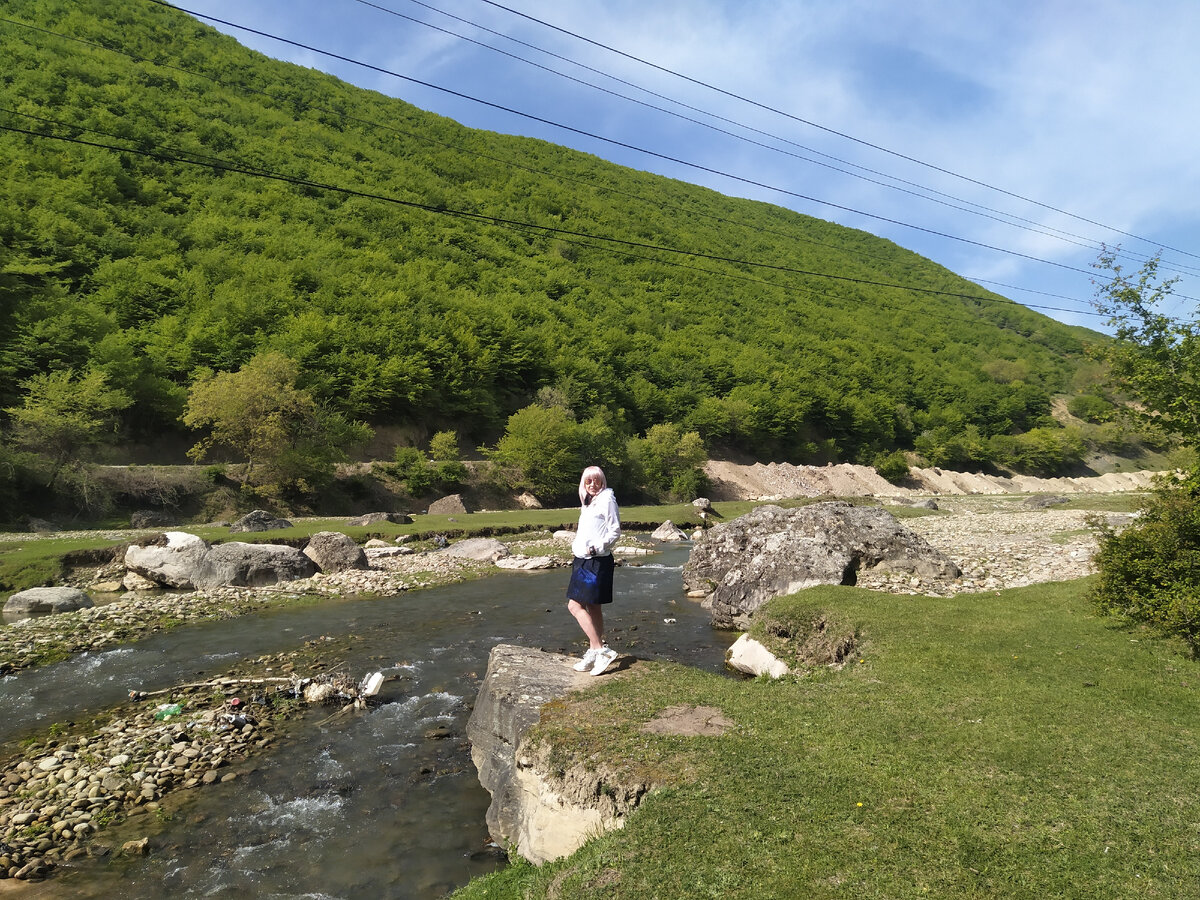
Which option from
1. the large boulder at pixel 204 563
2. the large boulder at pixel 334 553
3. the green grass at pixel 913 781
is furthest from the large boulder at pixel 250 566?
the green grass at pixel 913 781

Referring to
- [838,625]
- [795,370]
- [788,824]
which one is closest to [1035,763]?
[788,824]

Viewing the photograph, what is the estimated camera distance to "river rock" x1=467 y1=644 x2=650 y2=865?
19.1 ft

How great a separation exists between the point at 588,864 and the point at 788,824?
160 centimetres

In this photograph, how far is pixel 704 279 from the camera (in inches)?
6029

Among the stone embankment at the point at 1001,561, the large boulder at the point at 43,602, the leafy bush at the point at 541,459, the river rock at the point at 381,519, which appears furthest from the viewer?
the leafy bush at the point at 541,459

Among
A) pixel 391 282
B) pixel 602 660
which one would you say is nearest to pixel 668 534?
pixel 602 660

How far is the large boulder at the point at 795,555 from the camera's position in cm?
1611

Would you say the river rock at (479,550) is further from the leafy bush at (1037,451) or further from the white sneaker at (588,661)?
the leafy bush at (1037,451)

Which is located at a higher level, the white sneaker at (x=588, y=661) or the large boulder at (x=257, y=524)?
the white sneaker at (x=588, y=661)

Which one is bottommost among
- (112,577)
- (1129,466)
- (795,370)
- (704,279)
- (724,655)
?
(112,577)

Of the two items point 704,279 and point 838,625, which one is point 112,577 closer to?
point 838,625

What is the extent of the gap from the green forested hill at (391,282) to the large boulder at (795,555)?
26.0 m

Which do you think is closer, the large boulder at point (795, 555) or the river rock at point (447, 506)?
the large boulder at point (795, 555)

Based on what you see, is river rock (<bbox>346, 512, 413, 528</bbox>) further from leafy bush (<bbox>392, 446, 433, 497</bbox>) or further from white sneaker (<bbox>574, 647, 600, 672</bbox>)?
white sneaker (<bbox>574, 647, 600, 672</bbox>)
